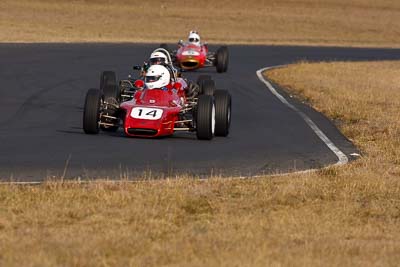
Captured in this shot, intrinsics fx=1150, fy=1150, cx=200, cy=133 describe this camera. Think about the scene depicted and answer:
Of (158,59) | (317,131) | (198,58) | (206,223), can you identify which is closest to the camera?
(206,223)

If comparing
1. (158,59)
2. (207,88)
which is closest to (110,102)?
(158,59)

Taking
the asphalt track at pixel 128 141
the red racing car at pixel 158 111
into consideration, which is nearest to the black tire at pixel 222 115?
the red racing car at pixel 158 111

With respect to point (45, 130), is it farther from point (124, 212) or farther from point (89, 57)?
point (89, 57)

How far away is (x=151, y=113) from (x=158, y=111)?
4.8 inches

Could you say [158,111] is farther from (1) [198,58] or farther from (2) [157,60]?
(1) [198,58]

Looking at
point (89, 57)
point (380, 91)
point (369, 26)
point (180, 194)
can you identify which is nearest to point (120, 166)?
point (180, 194)

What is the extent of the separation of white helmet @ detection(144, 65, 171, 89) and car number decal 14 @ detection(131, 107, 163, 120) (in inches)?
52.1

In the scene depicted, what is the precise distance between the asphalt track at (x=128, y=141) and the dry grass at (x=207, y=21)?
21593 mm

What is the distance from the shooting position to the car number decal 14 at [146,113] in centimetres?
1664

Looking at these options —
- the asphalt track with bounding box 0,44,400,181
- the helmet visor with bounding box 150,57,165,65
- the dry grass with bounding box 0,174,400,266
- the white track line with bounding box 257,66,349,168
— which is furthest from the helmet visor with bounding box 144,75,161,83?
the dry grass with bounding box 0,174,400,266

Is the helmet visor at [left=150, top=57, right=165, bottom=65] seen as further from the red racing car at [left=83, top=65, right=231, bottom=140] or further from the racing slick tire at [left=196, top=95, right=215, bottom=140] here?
the racing slick tire at [left=196, top=95, right=215, bottom=140]

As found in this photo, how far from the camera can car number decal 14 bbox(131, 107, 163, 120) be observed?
16.6 m

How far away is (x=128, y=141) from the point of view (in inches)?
645

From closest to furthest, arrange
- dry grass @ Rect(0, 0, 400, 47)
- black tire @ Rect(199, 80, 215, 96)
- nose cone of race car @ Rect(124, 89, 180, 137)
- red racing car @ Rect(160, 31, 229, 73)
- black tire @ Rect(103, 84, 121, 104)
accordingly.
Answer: nose cone of race car @ Rect(124, 89, 180, 137)
black tire @ Rect(103, 84, 121, 104)
black tire @ Rect(199, 80, 215, 96)
red racing car @ Rect(160, 31, 229, 73)
dry grass @ Rect(0, 0, 400, 47)
